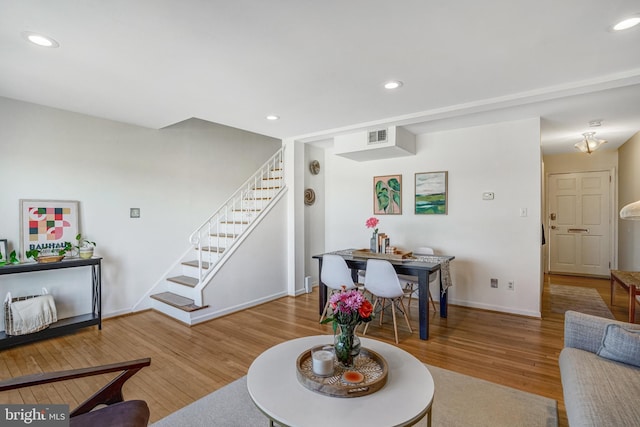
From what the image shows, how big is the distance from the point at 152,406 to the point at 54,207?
8.57 feet

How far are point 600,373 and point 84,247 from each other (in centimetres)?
457

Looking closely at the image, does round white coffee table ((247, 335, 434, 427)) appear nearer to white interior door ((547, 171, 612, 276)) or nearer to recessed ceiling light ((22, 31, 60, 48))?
recessed ceiling light ((22, 31, 60, 48))

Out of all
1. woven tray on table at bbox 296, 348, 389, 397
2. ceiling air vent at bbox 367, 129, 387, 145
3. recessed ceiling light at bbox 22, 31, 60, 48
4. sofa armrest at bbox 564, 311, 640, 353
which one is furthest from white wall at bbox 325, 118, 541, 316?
recessed ceiling light at bbox 22, 31, 60, 48

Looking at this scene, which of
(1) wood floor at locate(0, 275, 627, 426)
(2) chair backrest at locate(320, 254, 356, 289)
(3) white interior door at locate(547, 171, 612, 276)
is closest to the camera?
(1) wood floor at locate(0, 275, 627, 426)

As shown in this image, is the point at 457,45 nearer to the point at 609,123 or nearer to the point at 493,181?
the point at 493,181

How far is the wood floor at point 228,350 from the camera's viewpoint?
7.57ft

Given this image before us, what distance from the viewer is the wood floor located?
7.57ft

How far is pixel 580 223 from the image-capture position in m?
6.12

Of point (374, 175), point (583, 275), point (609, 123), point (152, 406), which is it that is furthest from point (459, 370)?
point (583, 275)

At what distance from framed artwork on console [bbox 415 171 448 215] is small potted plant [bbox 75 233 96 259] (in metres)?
4.19

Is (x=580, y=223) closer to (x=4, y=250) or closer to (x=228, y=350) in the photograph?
(x=228, y=350)

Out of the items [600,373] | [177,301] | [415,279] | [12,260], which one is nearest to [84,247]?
[12,260]

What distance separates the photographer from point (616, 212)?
568 cm

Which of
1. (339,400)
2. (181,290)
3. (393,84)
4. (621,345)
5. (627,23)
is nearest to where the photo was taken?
(339,400)
